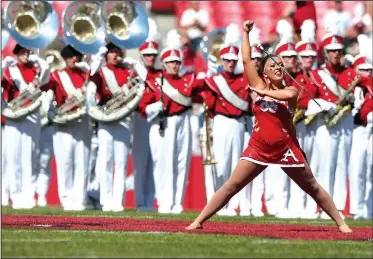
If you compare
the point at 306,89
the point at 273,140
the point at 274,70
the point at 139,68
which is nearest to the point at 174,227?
the point at 273,140

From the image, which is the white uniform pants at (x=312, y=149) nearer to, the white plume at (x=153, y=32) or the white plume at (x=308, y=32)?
the white plume at (x=308, y=32)

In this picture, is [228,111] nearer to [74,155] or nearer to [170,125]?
[170,125]

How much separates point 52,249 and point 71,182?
313 inches

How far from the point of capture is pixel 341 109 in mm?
18844

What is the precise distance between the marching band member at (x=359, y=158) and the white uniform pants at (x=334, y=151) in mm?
185

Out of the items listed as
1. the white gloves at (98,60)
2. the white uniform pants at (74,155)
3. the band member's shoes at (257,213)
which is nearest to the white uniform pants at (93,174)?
the white uniform pants at (74,155)

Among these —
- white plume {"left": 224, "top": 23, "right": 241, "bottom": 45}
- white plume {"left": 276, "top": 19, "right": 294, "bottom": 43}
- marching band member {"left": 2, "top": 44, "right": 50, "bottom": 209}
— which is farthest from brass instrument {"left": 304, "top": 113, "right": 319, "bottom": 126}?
marching band member {"left": 2, "top": 44, "right": 50, "bottom": 209}

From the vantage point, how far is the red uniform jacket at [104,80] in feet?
62.8

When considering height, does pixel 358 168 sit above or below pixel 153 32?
below

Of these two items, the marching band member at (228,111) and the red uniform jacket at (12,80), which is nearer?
the marching band member at (228,111)

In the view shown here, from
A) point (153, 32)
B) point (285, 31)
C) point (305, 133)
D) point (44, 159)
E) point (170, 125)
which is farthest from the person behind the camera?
point (44, 159)

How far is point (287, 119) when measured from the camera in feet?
46.6

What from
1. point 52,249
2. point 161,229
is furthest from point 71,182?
point 52,249

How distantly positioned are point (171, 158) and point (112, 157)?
738 mm
